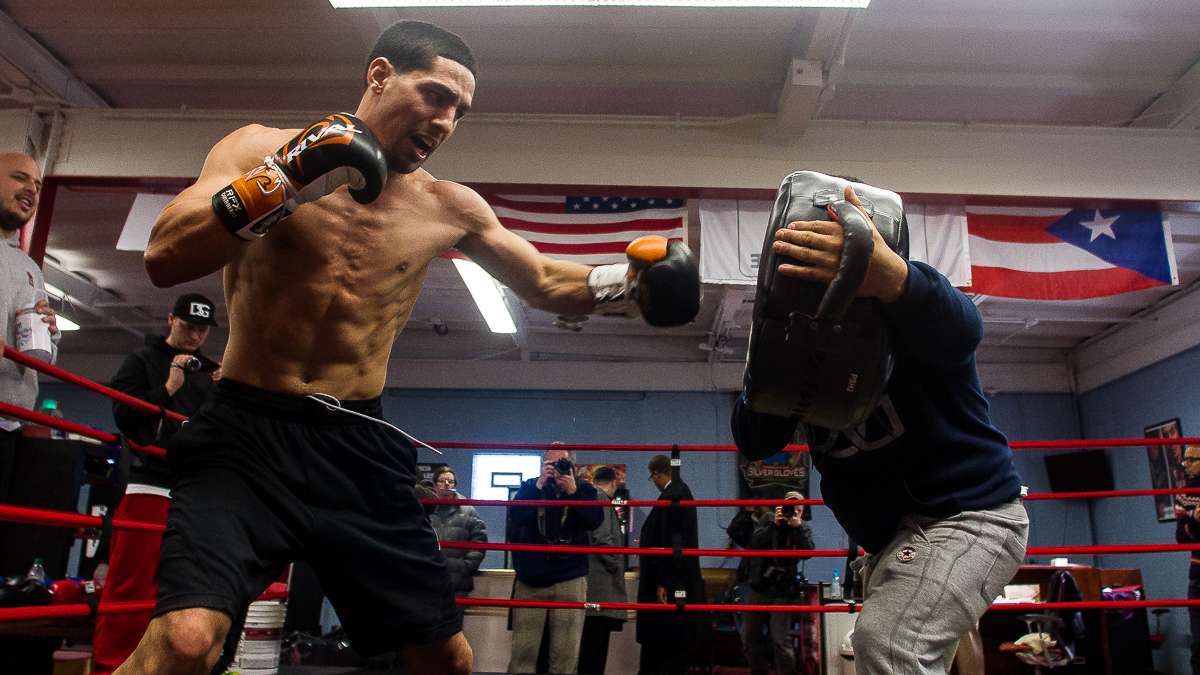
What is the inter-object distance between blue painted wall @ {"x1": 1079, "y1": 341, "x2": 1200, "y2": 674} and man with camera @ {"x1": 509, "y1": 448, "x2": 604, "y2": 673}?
244 inches

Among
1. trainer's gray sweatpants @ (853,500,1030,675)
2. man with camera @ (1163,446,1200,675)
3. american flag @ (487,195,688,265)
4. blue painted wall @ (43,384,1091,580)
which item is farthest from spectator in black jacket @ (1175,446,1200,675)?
blue painted wall @ (43,384,1091,580)

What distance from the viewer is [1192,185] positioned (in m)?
4.75

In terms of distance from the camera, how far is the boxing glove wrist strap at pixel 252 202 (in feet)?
4.20

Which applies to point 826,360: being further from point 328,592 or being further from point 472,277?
point 472,277

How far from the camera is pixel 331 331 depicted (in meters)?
1.60

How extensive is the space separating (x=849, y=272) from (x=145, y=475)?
8.29 ft

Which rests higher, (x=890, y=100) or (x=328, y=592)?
(x=890, y=100)

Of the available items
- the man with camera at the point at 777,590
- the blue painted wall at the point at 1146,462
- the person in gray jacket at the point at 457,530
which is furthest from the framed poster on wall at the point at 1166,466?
the person in gray jacket at the point at 457,530

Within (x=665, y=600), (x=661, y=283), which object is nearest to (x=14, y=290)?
(x=661, y=283)

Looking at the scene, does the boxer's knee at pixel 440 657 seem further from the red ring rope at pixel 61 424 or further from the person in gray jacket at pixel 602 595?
the person in gray jacket at pixel 602 595

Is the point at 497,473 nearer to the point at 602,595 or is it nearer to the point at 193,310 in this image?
the point at 602,595

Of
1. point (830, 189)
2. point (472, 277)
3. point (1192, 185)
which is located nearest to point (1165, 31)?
point (1192, 185)

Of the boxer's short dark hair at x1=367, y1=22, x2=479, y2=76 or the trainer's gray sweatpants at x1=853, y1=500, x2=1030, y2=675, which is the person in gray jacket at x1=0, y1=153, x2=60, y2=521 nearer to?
the boxer's short dark hair at x1=367, y1=22, x2=479, y2=76

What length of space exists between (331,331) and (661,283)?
0.65 meters
